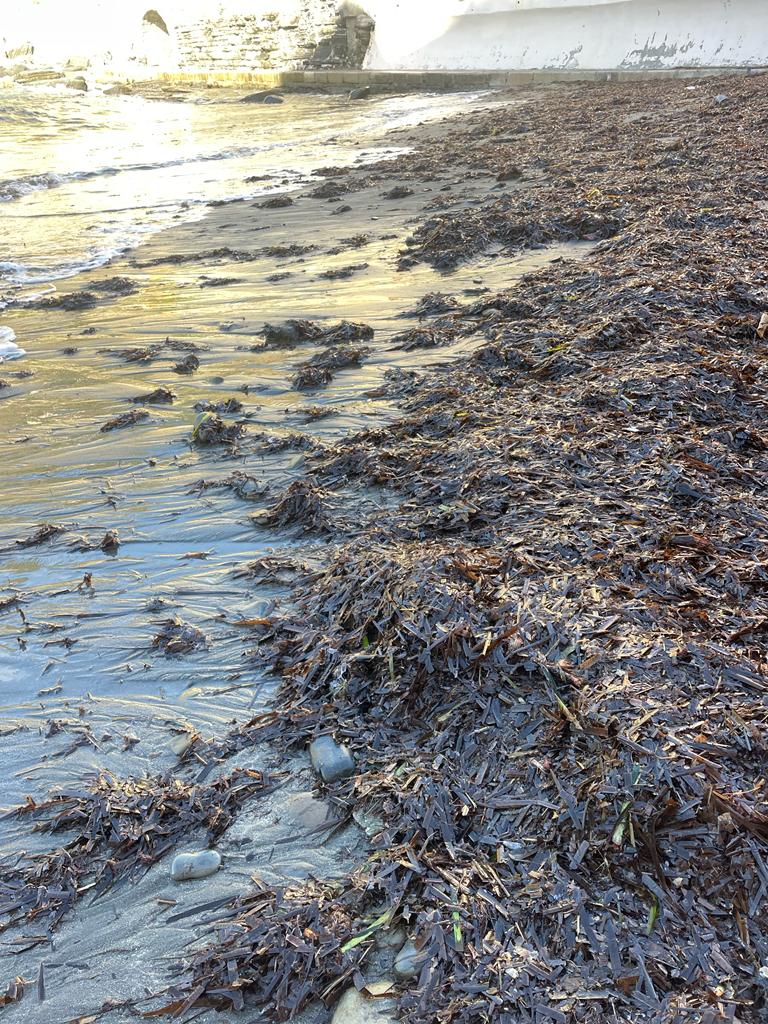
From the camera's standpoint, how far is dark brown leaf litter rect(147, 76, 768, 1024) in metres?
1.64

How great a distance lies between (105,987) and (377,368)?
4.03m

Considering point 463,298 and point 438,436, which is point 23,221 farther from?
point 438,436

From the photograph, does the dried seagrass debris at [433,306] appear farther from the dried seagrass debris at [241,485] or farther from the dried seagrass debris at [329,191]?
the dried seagrass debris at [329,191]

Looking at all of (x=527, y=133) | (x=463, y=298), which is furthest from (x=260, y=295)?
(x=527, y=133)

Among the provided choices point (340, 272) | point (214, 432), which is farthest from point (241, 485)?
point (340, 272)

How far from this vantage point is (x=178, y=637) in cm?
295

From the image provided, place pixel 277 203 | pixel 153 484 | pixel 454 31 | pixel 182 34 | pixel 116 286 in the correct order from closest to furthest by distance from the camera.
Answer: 1. pixel 153 484
2. pixel 116 286
3. pixel 277 203
4. pixel 454 31
5. pixel 182 34

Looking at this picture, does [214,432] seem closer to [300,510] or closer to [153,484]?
[153,484]

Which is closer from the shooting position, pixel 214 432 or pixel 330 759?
pixel 330 759

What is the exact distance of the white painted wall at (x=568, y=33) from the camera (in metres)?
20.4

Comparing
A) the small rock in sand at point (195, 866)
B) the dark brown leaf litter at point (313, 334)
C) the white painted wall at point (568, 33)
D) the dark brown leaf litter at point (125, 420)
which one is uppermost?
the white painted wall at point (568, 33)

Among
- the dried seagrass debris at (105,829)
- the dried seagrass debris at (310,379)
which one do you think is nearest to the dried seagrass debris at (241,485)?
the dried seagrass debris at (310,379)

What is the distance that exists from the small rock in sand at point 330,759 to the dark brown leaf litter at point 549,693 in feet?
0.16

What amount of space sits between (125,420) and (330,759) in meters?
3.15
